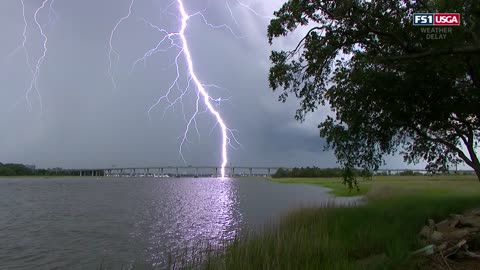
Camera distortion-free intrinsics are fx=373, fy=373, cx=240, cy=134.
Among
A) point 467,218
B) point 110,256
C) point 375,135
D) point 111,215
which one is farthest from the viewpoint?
point 111,215

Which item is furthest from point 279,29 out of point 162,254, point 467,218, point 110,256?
point 110,256

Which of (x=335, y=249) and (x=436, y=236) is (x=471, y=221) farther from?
(x=335, y=249)

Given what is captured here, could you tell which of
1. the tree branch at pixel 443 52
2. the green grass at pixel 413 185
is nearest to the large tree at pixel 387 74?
the tree branch at pixel 443 52

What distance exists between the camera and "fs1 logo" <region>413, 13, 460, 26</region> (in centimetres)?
1246

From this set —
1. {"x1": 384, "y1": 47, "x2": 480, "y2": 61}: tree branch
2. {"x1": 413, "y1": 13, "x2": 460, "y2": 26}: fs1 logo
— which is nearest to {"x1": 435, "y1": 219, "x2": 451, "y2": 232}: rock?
{"x1": 384, "y1": 47, "x2": 480, "y2": 61}: tree branch

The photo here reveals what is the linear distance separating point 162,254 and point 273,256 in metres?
6.90

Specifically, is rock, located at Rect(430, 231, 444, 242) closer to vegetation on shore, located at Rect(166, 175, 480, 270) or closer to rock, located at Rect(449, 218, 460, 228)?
vegetation on shore, located at Rect(166, 175, 480, 270)

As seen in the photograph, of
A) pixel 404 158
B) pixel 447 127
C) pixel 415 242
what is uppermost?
pixel 447 127

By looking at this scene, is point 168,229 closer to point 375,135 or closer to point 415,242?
point 375,135

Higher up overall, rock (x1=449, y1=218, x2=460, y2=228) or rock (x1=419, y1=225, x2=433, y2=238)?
rock (x1=449, y1=218, x2=460, y2=228)

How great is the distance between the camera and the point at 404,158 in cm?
2242

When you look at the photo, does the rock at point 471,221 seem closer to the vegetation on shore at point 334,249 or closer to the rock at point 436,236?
the rock at point 436,236

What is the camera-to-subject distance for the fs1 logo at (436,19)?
1246 cm

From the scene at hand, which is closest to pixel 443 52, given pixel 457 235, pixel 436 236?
pixel 457 235
